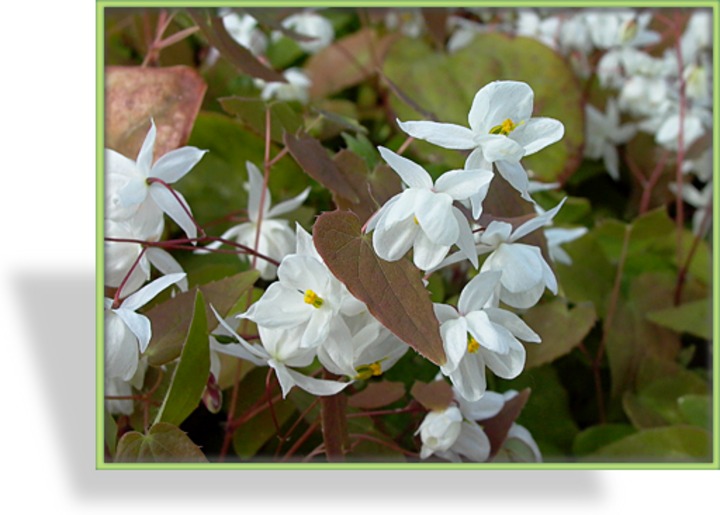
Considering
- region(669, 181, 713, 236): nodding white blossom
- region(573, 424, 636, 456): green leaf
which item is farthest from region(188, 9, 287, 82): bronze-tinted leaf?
region(669, 181, 713, 236): nodding white blossom

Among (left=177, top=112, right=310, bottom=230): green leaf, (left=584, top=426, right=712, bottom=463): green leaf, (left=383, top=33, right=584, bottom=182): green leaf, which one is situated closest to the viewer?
(left=584, top=426, right=712, bottom=463): green leaf

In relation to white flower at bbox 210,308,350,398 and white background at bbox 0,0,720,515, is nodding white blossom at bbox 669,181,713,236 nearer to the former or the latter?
white background at bbox 0,0,720,515

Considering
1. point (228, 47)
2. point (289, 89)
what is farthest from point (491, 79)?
point (228, 47)

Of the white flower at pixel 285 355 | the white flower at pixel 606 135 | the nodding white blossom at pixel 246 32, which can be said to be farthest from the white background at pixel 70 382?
the white flower at pixel 606 135

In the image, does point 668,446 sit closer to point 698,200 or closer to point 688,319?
point 688,319

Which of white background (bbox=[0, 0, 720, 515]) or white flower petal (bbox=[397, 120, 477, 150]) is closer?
white flower petal (bbox=[397, 120, 477, 150])

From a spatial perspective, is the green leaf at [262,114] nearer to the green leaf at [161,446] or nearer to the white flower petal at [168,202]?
the white flower petal at [168,202]

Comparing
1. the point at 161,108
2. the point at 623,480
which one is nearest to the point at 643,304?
the point at 623,480
